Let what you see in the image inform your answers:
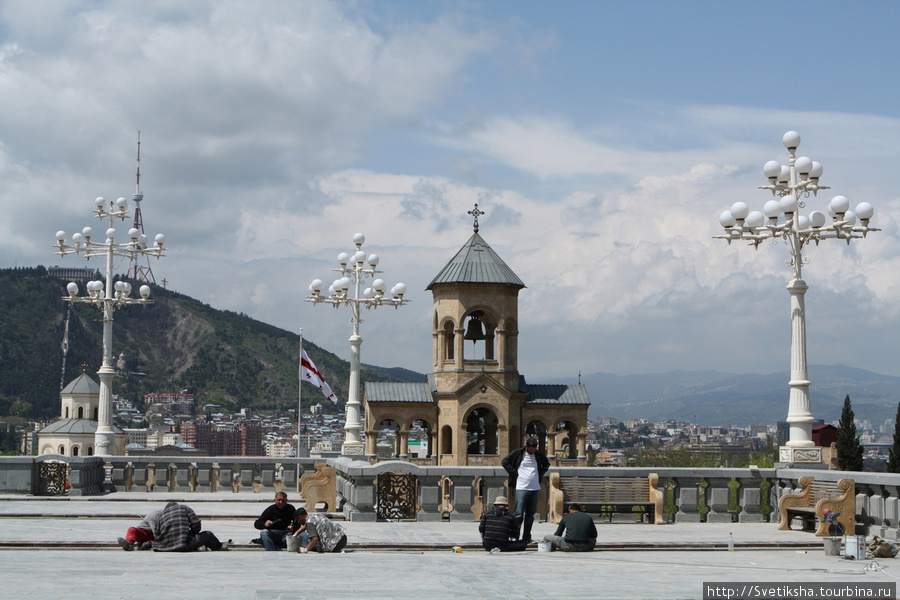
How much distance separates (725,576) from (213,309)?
179m

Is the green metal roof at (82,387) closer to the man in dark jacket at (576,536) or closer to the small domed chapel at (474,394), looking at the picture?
the small domed chapel at (474,394)

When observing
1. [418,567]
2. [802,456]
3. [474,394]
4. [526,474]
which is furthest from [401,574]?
[474,394]

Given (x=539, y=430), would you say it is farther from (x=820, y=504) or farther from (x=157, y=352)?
(x=157, y=352)

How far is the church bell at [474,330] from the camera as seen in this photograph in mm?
41844

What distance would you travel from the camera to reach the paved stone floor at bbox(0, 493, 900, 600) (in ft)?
33.7

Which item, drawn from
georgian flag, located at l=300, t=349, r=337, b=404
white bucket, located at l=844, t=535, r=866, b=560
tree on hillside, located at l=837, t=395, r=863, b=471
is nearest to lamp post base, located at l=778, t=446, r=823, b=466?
white bucket, located at l=844, t=535, r=866, b=560

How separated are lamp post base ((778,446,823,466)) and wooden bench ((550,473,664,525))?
287 cm

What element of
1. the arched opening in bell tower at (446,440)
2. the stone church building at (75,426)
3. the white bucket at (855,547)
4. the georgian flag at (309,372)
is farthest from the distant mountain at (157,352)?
the white bucket at (855,547)

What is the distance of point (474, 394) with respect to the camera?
134 feet

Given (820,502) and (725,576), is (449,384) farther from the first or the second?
(725,576)

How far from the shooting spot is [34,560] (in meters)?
12.6

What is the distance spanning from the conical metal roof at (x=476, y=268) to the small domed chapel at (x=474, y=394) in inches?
1.5

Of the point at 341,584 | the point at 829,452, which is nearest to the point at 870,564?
the point at 341,584

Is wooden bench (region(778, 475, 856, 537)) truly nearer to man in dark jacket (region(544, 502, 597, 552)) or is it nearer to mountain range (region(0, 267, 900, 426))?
man in dark jacket (region(544, 502, 597, 552))
